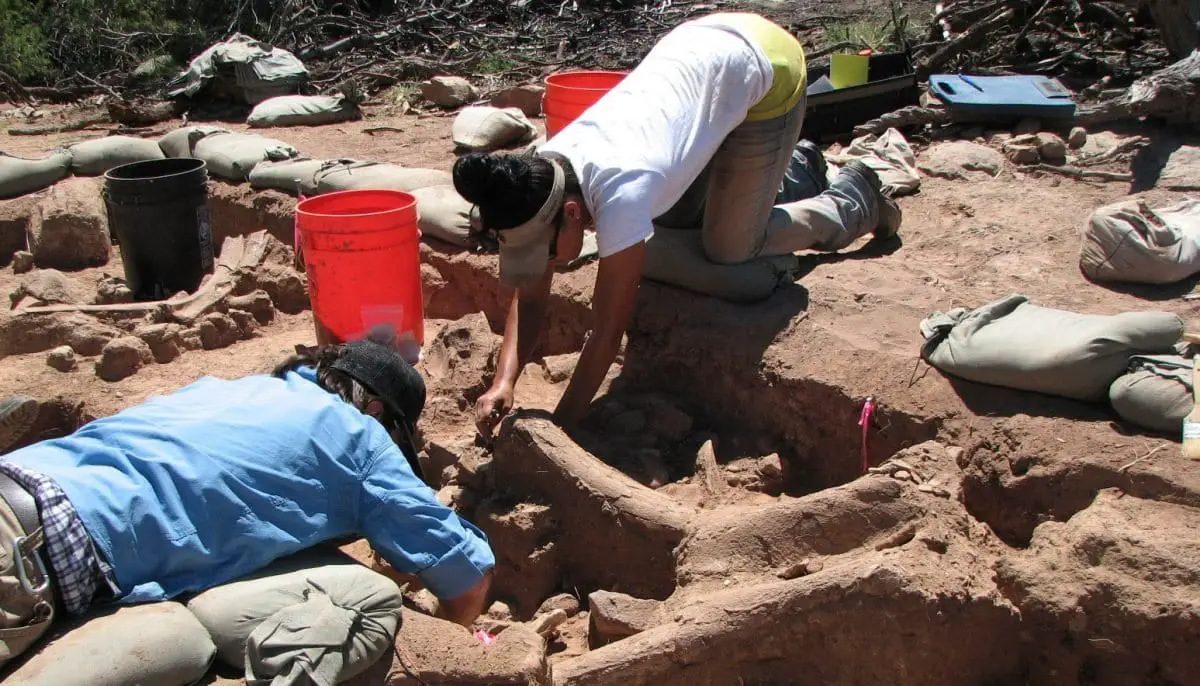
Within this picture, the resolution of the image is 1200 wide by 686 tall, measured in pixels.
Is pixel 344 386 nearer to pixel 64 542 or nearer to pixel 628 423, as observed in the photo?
pixel 64 542

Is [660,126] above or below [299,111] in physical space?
above

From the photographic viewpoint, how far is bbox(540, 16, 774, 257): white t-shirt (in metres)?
2.81

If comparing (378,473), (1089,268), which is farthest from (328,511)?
(1089,268)

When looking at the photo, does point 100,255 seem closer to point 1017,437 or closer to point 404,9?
point 1017,437

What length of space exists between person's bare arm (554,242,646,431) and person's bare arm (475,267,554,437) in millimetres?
181

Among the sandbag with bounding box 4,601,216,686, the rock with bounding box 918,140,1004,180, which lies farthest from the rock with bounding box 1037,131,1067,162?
the sandbag with bounding box 4,601,216,686

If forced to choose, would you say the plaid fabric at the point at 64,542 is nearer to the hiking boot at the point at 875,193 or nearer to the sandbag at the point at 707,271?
the sandbag at the point at 707,271

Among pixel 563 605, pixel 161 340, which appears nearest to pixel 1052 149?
pixel 563 605

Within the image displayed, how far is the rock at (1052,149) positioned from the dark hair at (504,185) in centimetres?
303

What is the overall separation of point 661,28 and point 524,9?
1.48 m

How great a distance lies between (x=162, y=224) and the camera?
4.57m

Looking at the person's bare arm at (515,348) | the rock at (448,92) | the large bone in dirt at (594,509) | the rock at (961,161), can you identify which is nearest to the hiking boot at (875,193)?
the rock at (961,161)

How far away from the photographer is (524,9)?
10.1 metres

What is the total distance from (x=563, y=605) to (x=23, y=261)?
3.86 m
